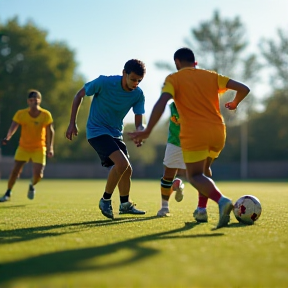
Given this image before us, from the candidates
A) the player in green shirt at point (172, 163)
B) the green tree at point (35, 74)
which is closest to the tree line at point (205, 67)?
the green tree at point (35, 74)

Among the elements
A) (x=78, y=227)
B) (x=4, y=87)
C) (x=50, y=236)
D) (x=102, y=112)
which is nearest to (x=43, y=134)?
(x=102, y=112)

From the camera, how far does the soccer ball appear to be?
6652mm

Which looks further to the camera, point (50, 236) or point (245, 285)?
point (50, 236)

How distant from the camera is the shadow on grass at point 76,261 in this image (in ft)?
12.0

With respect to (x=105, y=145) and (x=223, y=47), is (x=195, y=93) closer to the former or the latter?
(x=105, y=145)

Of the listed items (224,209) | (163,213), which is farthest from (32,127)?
(224,209)

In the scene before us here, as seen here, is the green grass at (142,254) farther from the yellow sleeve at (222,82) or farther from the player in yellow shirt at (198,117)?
the yellow sleeve at (222,82)

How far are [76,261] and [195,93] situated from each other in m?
2.75

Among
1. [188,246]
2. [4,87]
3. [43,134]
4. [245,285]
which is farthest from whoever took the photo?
[4,87]

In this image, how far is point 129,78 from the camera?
732cm

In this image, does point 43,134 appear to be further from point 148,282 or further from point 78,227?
point 148,282

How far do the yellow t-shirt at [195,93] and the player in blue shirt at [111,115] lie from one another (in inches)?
47.3

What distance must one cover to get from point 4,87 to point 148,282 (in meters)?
48.1

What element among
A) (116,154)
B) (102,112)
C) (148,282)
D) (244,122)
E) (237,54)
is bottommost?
(148,282)
